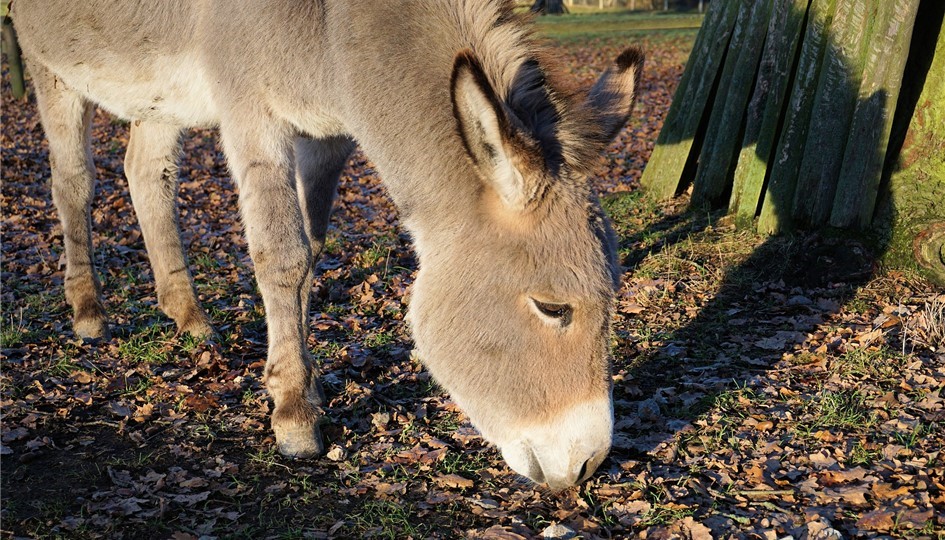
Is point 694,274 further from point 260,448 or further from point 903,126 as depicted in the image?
point 260,448

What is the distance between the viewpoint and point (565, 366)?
3242mm

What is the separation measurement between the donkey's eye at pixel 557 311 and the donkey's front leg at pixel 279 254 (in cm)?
146

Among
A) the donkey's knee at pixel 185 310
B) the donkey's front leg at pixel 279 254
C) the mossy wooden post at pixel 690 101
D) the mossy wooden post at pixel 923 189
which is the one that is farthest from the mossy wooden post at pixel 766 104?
the donkey's knee at pixel 185 310

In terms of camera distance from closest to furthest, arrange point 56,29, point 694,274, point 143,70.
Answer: point 143,70, point 56,29, point 694,274

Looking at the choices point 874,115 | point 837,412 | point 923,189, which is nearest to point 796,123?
point 874,115

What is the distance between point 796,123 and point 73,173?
17.5 feet

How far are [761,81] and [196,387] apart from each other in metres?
4.79

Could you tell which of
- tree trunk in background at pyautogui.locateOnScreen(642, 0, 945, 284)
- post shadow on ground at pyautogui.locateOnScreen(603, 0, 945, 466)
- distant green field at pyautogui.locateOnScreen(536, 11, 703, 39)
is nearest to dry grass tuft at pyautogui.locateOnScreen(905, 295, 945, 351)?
post shadow on ground at pyautogui.locateOnScreen(603, 0, 945, 466)

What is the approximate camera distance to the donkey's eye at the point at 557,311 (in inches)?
128

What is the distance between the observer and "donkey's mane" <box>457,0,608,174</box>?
335 cm

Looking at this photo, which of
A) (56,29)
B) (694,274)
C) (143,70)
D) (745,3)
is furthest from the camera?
(745,3)

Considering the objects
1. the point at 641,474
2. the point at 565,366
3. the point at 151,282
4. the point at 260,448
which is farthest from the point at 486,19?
the point at 151,282

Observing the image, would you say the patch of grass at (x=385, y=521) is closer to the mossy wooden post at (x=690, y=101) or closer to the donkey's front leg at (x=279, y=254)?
the donkey's front leg at (x=279, y=254)

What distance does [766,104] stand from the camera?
6.19 m
